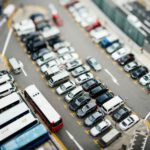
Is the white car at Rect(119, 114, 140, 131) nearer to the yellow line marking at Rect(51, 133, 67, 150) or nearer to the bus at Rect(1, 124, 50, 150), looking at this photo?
the yellow line marking at Rect(51, 133, 67, 150)

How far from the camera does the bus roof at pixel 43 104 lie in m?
55.5

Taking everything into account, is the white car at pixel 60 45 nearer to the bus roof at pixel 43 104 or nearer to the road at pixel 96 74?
the road at pixel 96 74

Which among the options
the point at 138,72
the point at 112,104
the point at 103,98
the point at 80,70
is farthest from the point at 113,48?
the point at 112,104

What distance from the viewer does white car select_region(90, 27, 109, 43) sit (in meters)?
70.8

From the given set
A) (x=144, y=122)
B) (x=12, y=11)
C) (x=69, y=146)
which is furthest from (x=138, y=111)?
(x=12, y=11)

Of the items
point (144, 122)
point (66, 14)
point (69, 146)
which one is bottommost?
point (144, 122)

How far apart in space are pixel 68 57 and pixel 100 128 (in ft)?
56.4

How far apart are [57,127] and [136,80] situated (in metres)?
17.8

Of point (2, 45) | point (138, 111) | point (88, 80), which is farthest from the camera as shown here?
point (2, 45)

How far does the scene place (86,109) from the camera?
58.1m

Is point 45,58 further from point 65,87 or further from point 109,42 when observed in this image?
point 109,42

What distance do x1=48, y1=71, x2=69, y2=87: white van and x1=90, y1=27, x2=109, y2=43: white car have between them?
37.4 ft

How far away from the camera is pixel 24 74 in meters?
65.1

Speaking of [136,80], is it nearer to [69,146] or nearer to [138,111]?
[138,111]
